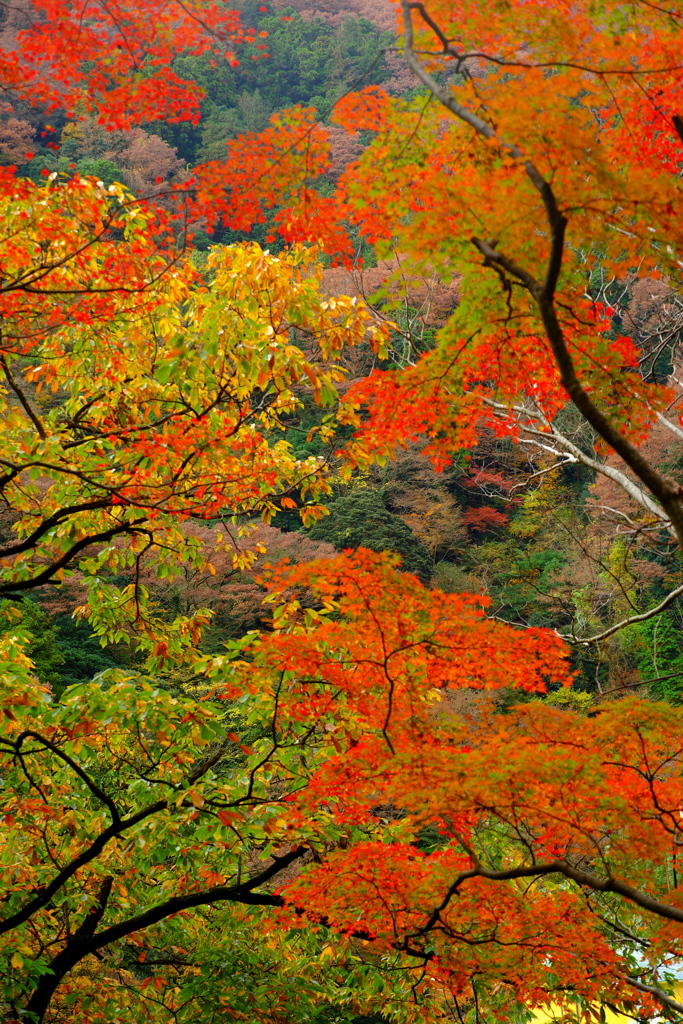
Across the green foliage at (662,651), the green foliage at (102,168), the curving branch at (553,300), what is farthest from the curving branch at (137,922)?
the green foliage at (102,168)

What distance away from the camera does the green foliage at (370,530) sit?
16625 mm

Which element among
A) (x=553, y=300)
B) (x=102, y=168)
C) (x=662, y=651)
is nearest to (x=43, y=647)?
(x=553, y=300)

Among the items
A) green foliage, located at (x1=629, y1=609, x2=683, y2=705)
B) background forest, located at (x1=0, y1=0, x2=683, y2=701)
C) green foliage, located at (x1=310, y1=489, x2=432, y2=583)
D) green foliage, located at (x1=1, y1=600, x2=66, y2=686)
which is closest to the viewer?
green foliage, located at (x1=1, y1=600, x2=66, y2=686)

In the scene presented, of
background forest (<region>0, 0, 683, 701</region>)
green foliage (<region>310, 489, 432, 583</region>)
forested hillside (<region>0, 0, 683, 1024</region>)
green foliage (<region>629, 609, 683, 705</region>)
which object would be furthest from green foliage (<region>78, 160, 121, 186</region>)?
green foliage (<region>629, 609, 683, 705</region>)

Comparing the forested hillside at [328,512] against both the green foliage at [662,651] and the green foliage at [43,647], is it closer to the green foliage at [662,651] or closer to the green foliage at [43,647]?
the green foliage at [43,647]

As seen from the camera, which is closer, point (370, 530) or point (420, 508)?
point (370, 530)

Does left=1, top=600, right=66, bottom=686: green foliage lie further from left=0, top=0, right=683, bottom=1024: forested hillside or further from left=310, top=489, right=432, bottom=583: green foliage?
left=0, top=0, right=683, bottom=1024: forested hillside

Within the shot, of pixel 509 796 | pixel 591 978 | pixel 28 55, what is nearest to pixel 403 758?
pixel 509 796

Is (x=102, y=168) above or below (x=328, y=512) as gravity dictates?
above

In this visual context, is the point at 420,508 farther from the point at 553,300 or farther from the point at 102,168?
the point at 553,300

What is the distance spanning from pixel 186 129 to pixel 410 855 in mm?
27710

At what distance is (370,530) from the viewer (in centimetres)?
1694

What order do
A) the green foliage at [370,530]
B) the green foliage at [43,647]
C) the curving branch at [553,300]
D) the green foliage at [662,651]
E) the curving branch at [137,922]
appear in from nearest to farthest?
the curving branch at [553,300] < the curving branch at [137,922] < the green foliage at [43,647] < the green foliage at [662,651] < the green foliage at [370,530]

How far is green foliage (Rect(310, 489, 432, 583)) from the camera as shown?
16625 mm
